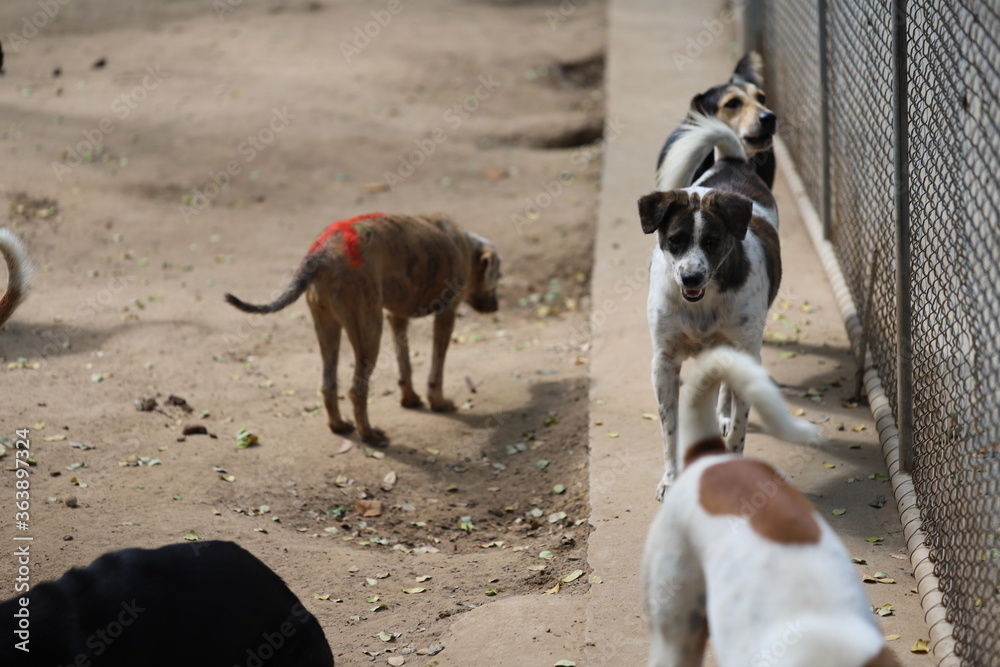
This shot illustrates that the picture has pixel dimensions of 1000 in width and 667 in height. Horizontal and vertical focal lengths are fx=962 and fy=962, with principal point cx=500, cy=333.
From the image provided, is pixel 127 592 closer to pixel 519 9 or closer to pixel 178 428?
pixel 178 428

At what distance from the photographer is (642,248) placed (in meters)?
7.38

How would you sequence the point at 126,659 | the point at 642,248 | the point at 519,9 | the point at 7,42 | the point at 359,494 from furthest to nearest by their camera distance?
the point at 519,9 < the point at 7,42 < the point at 642,248 < the point at 359,494 < the point at 126,659

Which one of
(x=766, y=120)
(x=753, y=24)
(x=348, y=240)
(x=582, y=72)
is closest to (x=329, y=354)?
(x=348, y=240)

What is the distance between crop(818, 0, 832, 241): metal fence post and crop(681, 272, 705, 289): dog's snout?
302 cm

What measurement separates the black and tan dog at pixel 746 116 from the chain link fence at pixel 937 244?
498 millimetres

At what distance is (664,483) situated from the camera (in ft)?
14.1

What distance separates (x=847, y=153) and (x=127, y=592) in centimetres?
487

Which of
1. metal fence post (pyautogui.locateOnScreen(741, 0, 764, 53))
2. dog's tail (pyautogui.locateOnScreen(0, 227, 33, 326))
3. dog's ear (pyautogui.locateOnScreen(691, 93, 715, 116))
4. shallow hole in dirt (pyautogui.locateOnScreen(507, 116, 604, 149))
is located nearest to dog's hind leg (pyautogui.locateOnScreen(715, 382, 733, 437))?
dog's ear (pyautogui.locateOnScreen(691, 93, 715, 116))

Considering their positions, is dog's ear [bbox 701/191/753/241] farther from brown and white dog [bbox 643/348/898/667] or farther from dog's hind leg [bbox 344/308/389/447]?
dog's hind leg [bbox 344/308/389/447]

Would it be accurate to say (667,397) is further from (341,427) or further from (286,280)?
(286,280)

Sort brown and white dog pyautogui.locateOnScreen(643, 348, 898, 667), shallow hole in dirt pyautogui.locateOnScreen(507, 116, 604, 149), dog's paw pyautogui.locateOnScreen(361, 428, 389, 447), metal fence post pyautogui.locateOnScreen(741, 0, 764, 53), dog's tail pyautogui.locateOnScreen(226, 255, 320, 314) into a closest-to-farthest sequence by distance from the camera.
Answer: brown and white dog pyautogui.locateOnScreen(643, 348, 898, 667)
dog's tail pyautogui.locateOnScreen(226, 255, 320, 314)
dog's paw pyautogui.locateOnScreen(361, 428, 389, 447)
shallow hole in dirt pyautogui.locateOnScreen(507, 116, 604, 149)
metal fence post pyautogui.locateOnScreen(741, 0, 764, 53)

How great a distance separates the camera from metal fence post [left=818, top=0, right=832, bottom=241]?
649 cm

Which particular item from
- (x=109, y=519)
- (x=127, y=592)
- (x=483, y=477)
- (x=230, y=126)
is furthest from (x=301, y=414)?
(x=230, y=126)

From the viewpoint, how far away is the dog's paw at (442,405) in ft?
20.1
